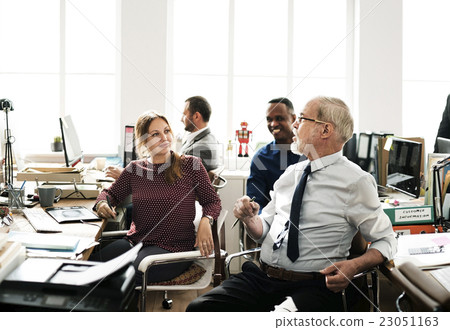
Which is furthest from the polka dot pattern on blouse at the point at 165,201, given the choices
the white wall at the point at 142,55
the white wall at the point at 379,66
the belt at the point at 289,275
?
the white wall at the point at 379,66

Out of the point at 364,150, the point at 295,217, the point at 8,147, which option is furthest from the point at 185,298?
the point at 364,150

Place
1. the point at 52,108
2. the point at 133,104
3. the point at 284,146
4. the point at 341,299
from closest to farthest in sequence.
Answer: the point at 341,299 < the point at 284,146 < the point at 133,104 < the point at 52,108

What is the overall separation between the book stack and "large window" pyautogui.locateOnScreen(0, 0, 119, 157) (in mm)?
4116

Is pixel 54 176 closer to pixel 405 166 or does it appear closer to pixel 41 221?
pixel 41 221

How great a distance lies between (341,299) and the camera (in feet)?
6.58

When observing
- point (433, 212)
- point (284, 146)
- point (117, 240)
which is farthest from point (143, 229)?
point (433, 212)

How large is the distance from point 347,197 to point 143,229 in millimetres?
1075

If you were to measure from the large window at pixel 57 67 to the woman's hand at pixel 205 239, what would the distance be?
2.94 metres

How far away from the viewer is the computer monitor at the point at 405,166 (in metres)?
3.07

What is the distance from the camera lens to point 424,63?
17.7 ft

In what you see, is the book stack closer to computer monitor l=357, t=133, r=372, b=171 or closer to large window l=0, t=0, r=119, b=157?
computer monitor l=357, t=133, r=372, b=171

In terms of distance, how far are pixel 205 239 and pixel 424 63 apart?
3917 mm

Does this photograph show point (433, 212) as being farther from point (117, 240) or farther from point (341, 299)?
point (117, 240)

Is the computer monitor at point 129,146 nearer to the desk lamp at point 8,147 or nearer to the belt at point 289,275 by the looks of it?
the desk lamp at point 8,147
